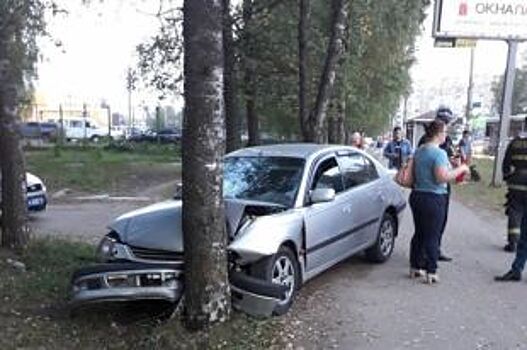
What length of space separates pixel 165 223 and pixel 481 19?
2071cm

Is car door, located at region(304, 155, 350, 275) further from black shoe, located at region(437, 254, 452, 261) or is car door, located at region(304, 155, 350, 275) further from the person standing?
the person standing

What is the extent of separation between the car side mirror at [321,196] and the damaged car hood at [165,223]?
42 centimetres

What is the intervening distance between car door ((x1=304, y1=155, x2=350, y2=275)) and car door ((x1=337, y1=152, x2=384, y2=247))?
0.16 metres

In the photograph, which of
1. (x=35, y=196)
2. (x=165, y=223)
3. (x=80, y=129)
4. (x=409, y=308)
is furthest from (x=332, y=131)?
(x=80, y=129)

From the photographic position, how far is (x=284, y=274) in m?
7.36

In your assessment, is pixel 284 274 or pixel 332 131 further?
pixel 332 131

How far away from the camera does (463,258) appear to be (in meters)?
10.6

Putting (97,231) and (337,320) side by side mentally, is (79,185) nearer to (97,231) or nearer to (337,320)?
(97,231)

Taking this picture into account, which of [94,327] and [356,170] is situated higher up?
[356,170]

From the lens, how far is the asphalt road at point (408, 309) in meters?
6.62

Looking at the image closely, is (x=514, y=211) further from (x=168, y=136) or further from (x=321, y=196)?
(x=168, y=136)

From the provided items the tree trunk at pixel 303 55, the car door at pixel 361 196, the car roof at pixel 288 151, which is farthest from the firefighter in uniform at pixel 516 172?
the tree trunk at pixel 303 55

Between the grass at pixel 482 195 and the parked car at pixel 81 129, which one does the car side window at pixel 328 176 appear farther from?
the parked car at pixel 81 129

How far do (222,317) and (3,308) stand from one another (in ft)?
6.86
